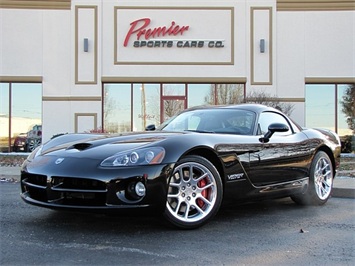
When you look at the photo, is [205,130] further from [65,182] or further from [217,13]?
[217,13]

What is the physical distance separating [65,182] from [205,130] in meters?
1.80

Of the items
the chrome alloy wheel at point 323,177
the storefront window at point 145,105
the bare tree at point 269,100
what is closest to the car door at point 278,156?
the chrome alloy wheel at point 323,177

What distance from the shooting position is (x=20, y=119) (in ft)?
52.6

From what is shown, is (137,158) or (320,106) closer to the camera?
(137,158)

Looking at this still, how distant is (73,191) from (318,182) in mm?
3406

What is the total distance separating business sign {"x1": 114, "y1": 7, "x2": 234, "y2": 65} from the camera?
607 inches

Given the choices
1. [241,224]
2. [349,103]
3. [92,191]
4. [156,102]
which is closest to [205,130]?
[241,224]

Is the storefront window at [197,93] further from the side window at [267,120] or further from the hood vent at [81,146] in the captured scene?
the hood vent at [81,146]

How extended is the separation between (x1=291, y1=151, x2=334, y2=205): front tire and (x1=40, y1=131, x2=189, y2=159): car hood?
218cm

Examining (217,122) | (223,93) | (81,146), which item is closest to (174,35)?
(223,93)

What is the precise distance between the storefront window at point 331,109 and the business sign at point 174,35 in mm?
3489

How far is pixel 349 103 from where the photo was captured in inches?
622

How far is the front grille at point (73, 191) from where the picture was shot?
360cm

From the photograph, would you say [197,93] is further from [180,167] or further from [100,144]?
[180,167]
